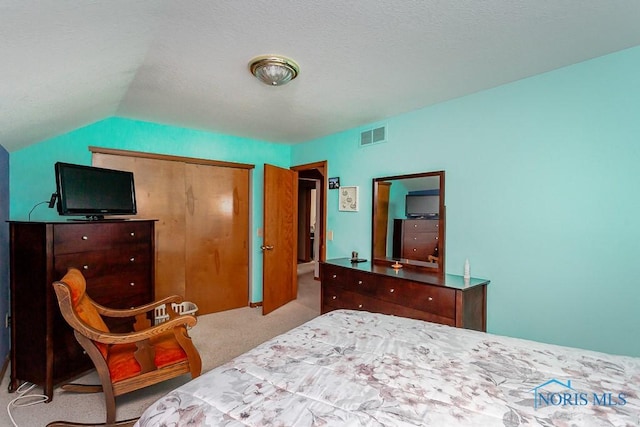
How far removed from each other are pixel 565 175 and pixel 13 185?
463 centimetres

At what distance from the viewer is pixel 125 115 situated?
10.5 feet

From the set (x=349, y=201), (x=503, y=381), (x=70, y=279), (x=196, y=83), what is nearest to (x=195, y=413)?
(x=503, y=381)

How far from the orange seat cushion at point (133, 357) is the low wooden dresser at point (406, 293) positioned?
1663 millimetres

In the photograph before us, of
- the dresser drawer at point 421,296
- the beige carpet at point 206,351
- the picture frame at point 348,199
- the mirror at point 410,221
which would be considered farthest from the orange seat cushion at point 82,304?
the picture frame at point 348,199

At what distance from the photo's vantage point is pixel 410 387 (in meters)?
1.05

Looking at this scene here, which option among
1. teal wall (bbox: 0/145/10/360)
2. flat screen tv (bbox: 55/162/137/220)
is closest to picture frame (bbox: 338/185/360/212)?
flat screen tv (bbox: 55/162/137/220)

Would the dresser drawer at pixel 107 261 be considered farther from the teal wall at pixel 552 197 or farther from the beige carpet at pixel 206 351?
the teal wall at pixel 552 197

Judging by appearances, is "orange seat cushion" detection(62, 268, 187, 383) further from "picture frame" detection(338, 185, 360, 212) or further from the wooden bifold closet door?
"picture frame" detection(338, 185, 360, 212)

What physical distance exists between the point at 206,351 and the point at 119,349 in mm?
1014

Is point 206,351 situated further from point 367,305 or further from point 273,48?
point 273,48

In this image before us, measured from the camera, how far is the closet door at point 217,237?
387 centimetres

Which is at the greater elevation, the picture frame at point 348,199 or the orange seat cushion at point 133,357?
the picture frame at point 348,199

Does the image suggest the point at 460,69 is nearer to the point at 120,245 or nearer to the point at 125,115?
the point at 120,245

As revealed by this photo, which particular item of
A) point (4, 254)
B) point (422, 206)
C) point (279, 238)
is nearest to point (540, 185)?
point (422, 206)
